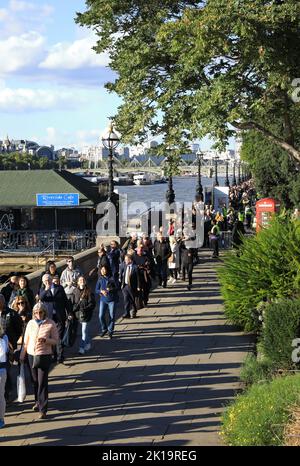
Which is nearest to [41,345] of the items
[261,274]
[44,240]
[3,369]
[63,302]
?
[3,369]

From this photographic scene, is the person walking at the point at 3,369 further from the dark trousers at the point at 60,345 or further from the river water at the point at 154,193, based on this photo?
the river water at the point at 154,193

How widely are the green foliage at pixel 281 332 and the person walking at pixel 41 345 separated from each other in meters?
3.54

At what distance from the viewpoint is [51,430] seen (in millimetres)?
9250

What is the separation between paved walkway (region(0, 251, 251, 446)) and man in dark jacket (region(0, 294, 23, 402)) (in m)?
0.85

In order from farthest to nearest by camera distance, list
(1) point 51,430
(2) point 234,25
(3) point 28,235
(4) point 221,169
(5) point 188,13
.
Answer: (4) point 221,169, (3) point 28,235, (5) point 188,13, (2) point 234,25, (1) point 51,430

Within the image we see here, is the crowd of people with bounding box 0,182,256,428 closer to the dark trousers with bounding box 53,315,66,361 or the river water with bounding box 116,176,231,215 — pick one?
the dark trousers with bounding box 53,315,66,361

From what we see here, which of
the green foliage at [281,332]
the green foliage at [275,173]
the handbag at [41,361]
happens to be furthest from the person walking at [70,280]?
the green foliage at [275,173]

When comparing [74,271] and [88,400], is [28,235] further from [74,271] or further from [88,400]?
[88,400]

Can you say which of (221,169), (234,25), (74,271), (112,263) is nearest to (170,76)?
(234,25)

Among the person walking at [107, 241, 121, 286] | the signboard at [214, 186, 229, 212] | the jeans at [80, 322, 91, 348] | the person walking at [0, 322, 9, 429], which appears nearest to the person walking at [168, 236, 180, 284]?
the person walking at [107, 241, 121, 286]

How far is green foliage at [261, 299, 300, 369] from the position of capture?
11.3 meters

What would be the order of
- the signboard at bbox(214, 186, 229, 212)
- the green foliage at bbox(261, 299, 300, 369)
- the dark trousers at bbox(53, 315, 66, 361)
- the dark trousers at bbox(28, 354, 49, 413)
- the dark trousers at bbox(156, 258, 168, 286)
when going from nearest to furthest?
the dark trousers at bbox(28, 354, 49, 413) → the green foliage at bbox(261, 299, 300, 369) → the dark trousers at bbox(53, 315, 66, 361) → the dark trousers at bbox(156, 258, 168, 286) → the signboard at bbox(214, 186, 229, 212)

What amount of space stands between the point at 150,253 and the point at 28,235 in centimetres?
1262

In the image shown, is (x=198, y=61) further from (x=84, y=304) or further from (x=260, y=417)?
(x=260, y=417)
